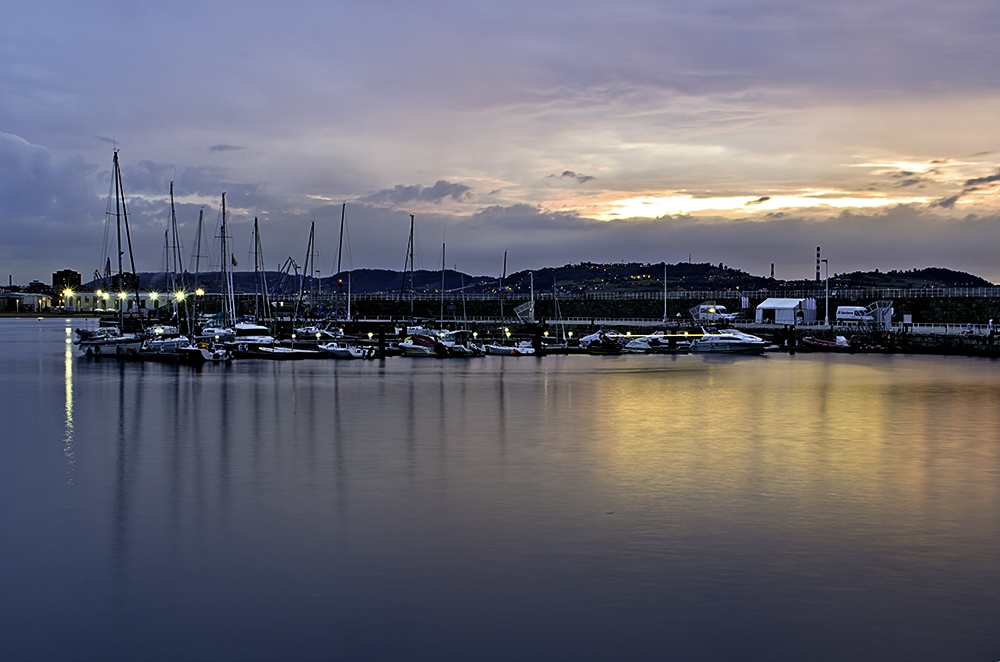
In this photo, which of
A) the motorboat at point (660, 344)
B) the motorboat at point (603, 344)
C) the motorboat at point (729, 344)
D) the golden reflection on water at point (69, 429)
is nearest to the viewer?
the golden reflection on water at point (69, 429)

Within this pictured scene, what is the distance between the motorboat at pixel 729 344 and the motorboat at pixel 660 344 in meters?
1.09

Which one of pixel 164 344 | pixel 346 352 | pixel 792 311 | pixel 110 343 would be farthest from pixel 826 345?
pixel 110 343

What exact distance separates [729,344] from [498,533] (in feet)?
234

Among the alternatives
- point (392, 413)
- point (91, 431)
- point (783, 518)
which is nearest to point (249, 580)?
point (783, 518)

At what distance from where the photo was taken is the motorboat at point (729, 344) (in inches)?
3369

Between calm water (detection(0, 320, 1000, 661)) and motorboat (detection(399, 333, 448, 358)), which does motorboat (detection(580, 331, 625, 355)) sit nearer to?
→ motorboat (detection(399, 333, 448, 358))

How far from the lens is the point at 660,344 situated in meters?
89.4

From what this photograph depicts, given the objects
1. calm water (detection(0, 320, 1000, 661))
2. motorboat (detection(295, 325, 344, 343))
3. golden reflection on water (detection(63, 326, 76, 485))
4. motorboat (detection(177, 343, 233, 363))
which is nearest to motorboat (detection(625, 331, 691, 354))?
motorboat (detection(295, 325, 344, 343))

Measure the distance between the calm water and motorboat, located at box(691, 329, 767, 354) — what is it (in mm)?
43922

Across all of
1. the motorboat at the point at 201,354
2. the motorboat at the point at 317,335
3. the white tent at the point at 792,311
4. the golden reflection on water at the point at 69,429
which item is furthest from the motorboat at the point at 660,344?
the golden reflection on water at the point at 69,429

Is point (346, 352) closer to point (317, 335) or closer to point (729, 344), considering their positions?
point (317, 335)

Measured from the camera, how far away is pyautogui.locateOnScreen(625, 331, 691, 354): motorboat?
8838cm

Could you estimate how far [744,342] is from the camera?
86.3 meters

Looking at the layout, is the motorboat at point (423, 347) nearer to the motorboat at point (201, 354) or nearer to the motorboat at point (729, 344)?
the motorboat at point (201, 354)
